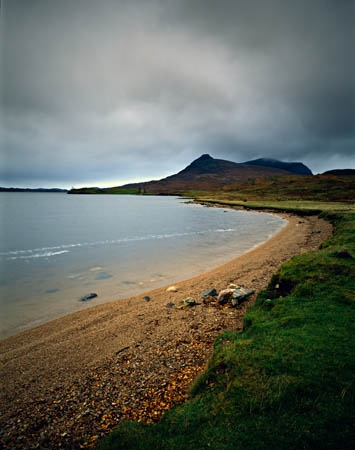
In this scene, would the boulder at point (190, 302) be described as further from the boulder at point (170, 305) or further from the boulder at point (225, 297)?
the boulder at point (225, 297)

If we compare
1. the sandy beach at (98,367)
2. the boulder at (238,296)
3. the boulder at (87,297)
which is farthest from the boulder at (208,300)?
the boulder at (87,297)

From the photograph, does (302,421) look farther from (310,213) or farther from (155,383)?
(310,213)

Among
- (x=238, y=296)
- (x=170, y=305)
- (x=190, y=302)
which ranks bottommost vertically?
(x=170, y=305)

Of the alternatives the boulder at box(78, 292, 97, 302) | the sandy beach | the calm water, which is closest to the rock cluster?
the sandy beach

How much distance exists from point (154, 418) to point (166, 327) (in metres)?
3.56

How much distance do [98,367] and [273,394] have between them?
456cm

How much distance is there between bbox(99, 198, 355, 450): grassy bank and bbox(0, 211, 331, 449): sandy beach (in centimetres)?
78

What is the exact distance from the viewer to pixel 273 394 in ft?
12.5

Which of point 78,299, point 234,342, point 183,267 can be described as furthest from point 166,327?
point 183,267

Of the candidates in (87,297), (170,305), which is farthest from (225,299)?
(87,297)

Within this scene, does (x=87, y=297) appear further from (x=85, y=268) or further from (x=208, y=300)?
(x=208, y=300)

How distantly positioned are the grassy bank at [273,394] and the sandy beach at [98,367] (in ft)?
2.55

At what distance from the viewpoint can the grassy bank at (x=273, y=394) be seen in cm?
325

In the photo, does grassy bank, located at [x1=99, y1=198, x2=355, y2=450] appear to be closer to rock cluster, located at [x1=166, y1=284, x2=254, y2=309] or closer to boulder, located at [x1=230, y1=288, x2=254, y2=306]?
boulder, located at [x1=230, y1=288, x2=254, y2=306]
